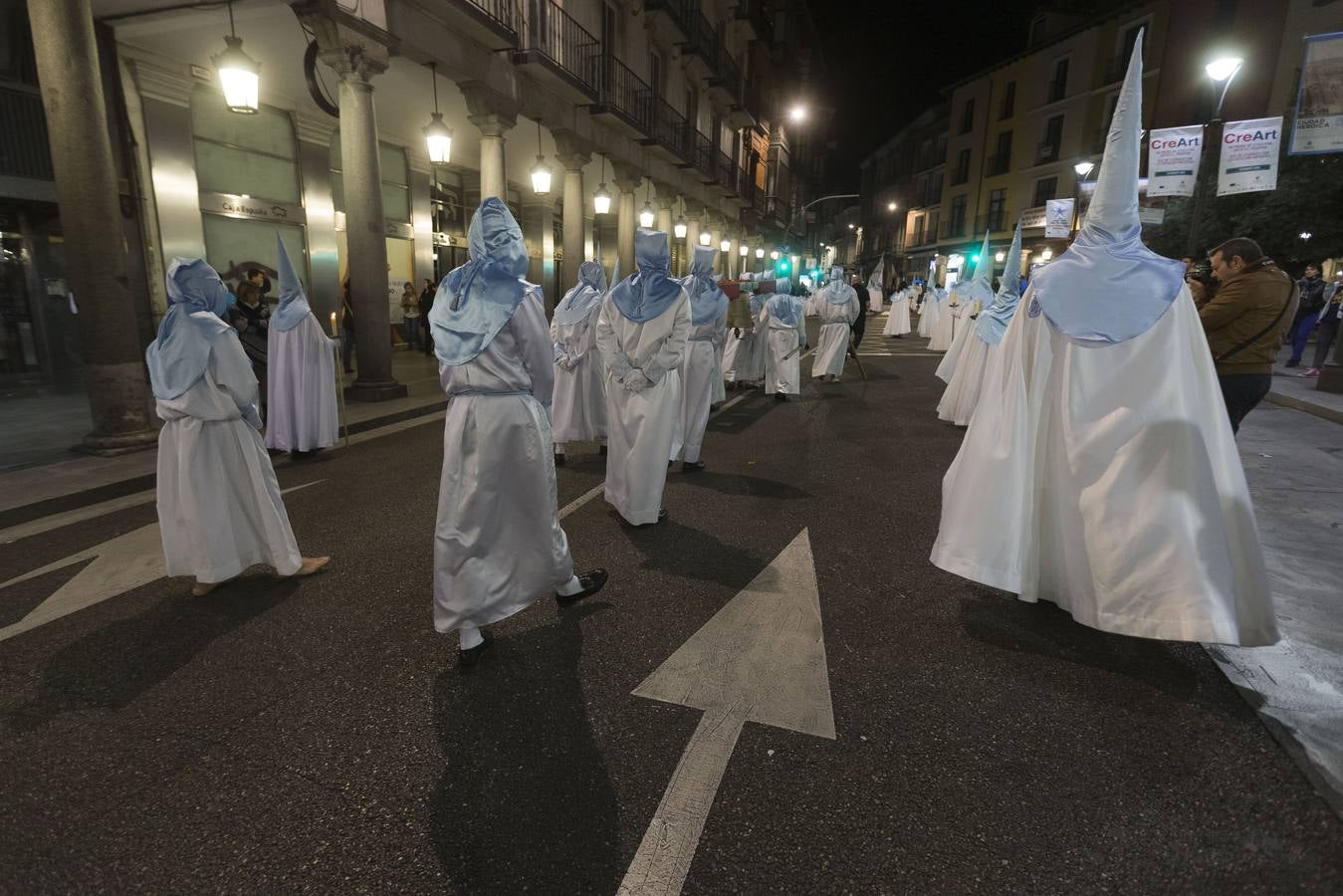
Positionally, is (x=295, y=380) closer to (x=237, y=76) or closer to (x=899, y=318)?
(x=237, y=76)

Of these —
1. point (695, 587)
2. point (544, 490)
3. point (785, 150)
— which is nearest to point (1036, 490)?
point (695, 587)

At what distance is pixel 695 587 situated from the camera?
12.7ft

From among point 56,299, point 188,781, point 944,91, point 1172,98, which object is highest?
point 944,91

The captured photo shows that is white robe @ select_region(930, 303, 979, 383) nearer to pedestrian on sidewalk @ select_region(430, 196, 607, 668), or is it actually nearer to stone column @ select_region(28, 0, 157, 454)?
pedestrian on sidewalk @ select_region(430, 196, 607, 668)

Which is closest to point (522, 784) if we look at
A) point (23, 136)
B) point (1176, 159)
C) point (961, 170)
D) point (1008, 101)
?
point (23, 136)

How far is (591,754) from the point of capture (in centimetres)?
243

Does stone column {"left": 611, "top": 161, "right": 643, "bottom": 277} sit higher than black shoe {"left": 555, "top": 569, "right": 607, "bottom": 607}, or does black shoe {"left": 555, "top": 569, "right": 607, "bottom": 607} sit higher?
stone column {"left": 611, "top": 161, "right": 643, "bottom": 277}

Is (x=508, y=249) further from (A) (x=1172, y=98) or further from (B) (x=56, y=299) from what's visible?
(A) (x=1172, y=98)

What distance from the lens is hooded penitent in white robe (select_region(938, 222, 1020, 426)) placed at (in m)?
8.23

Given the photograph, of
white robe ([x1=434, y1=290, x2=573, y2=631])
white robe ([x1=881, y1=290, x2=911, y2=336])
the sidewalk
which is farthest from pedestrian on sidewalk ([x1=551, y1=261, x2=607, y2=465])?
white robe ([x1=881, y1=290, x2=911, y2=336])

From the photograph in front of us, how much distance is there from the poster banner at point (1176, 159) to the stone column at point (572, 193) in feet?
40.2

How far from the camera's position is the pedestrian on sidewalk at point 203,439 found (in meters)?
3.60

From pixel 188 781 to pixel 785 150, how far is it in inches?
2129

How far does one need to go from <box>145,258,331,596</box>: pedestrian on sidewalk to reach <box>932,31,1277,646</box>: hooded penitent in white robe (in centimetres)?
394
